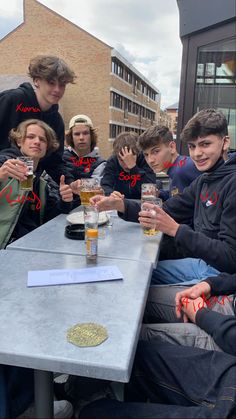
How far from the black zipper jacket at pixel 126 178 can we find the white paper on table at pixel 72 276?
2.08 meters

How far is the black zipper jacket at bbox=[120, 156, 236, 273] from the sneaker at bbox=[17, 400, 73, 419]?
0.96m

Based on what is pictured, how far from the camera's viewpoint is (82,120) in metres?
3.52

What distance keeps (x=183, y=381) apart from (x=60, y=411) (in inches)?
25.6

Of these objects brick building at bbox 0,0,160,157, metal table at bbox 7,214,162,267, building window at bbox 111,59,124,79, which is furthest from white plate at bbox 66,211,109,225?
building window at bbox 111,59,124,79

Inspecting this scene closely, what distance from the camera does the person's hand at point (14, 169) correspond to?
2.03 m

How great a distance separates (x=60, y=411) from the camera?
1.46 m

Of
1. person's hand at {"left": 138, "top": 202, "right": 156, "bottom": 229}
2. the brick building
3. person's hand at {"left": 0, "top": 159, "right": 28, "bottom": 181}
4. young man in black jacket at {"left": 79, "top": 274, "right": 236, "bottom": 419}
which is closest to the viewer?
young man in black jacket at {"left": 79, "top": 274, "right": 236, "bottom": 419}

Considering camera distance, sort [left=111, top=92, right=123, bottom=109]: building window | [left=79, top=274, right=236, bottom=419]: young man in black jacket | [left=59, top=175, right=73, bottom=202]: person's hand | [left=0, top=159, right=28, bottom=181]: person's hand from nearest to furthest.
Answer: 1. [left=79, top=274, right=236, bottom=419]: young man in black jacket
2. [left=0, top=159, right=28, bottom=181]: person's hand
3. [left=59, top=175, right=73, bottom=202]: person's hand
4. [left=111, top=92, right=123, bottom=109]: building window

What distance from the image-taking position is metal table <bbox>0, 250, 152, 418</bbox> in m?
0.91
